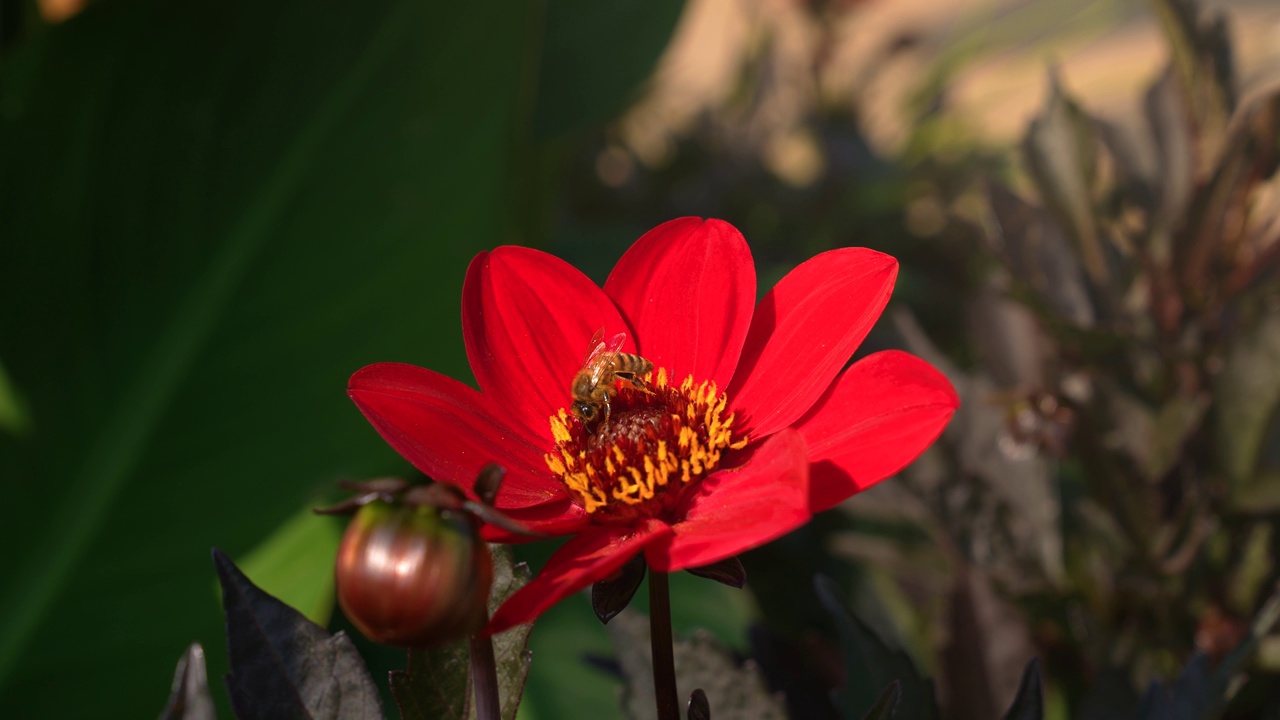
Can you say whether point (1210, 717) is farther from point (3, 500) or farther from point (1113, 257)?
point (3, 500)

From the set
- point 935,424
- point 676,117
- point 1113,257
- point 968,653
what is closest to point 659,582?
point 935,424

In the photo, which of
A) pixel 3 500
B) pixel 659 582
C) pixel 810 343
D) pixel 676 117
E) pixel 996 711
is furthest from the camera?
pixel 676 117

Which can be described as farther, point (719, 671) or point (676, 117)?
point (676, 117)

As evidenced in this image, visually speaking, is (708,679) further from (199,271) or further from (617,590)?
(199,271)

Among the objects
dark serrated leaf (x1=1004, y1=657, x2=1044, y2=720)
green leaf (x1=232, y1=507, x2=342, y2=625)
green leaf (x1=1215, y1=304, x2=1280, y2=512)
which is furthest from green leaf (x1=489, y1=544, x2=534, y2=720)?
green leaf (x1=1215, y1=304, x2=1280, y2=512)

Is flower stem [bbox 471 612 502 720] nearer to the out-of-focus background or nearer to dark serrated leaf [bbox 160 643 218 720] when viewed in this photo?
dark serrated leaf [bbox 160 643 218 720]

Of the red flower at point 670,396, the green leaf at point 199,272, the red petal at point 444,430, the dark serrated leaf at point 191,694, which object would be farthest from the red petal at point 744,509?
the green leaf at point 199,272

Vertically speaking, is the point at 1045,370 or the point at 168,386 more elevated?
the point at 168,386

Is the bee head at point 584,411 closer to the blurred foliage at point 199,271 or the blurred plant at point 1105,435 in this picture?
the blurred plant at point 1105,435
